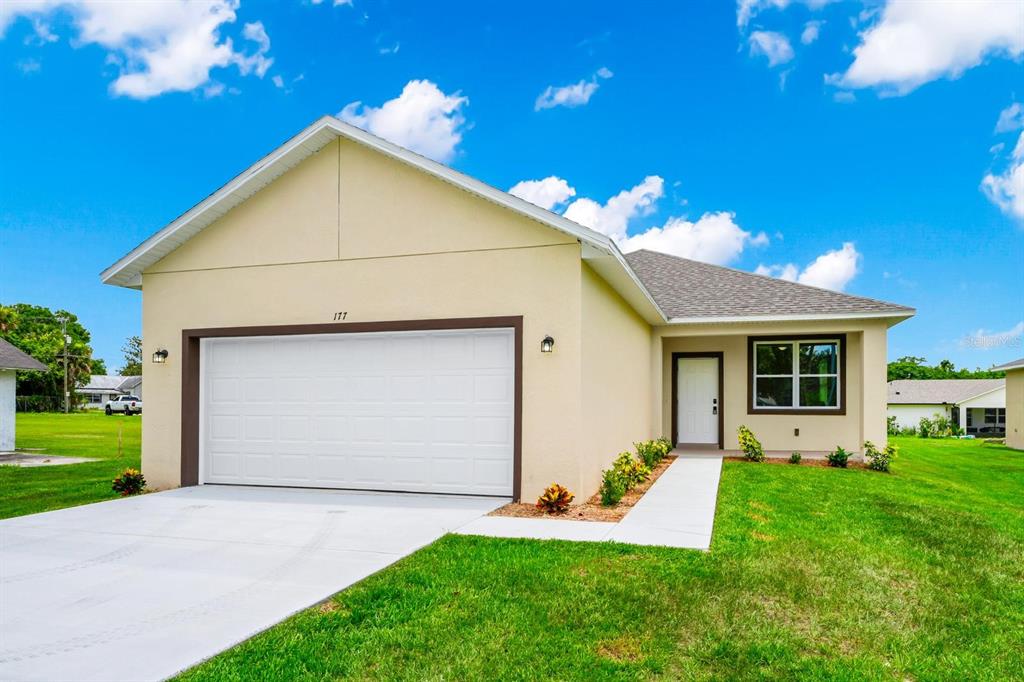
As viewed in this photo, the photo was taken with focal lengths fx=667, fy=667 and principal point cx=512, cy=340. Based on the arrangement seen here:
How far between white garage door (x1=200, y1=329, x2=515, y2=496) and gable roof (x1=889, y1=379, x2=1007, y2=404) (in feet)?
177

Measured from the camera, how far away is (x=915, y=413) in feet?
173

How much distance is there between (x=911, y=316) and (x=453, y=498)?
33.8 ft

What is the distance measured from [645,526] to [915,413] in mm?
54689

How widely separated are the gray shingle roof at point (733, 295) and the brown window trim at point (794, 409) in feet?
3.02

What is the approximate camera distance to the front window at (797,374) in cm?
1533

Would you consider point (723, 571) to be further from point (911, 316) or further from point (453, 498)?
point (911, 316)

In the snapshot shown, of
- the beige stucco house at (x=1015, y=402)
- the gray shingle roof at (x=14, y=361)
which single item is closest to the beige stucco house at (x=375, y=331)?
the gray shingle roof at (x=14, y=361)

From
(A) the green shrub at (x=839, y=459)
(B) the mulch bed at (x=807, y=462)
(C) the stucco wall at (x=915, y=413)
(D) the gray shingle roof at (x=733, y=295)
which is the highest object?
(D) the gray shingle roof at (x=733, y=295)

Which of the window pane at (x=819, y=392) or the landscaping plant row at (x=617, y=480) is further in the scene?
the window pane at (x=819, y=392)

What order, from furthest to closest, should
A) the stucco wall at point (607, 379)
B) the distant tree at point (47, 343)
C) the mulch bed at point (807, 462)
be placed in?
the distant tree at point (47, 343), the mulch bed at point (807, 462), the stucco wall at point (607, 379)

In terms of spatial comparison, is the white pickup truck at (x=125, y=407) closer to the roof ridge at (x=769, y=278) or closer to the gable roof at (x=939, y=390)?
the roof ridge at (x=769, y=278)

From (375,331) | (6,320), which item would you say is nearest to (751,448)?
(375,331)

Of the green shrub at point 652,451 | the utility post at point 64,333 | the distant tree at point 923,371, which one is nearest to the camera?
the green shrub at point 652,451

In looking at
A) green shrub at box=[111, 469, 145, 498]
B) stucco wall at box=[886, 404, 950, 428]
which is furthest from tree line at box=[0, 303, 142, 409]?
stucco wall at box=[886, 404, 950, 428]
